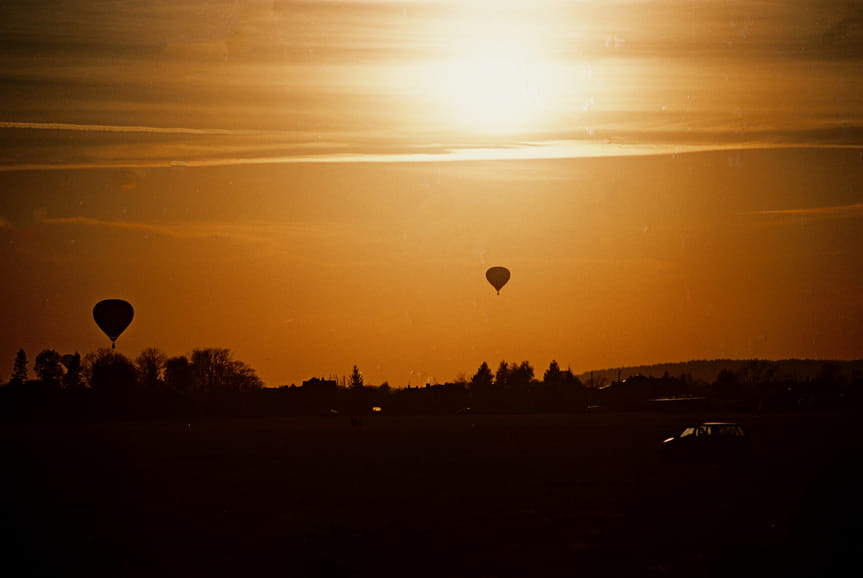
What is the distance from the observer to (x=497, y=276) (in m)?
140

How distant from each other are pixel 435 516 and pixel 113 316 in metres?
120

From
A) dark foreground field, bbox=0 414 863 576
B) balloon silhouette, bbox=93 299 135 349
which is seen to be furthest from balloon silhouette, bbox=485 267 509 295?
dark foreground field, bbox=0 414 863 576

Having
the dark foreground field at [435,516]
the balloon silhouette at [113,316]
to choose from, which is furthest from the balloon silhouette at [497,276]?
the dark foreground field at [435,516]

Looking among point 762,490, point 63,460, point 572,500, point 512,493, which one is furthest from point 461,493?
point 63,460

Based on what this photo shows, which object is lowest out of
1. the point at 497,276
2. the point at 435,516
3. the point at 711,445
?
the point at 435,516

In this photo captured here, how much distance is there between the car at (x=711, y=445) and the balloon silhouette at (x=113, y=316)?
102602 millimetres

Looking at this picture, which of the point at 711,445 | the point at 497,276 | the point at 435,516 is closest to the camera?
the point at 435,516

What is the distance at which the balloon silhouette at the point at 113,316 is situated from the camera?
477 feet

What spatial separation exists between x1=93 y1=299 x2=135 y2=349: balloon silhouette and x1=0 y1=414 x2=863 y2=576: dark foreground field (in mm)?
84653

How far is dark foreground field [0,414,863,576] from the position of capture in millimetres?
24047

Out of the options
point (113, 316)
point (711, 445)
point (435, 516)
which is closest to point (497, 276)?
point (113, 316)

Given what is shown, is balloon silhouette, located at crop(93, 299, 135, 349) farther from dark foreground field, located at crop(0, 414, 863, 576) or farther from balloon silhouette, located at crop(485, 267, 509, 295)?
dark foreground field, located at crop(0, 414, 863, 576)

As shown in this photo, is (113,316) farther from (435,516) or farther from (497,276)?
(435,516)

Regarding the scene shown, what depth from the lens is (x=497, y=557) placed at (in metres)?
24.5
